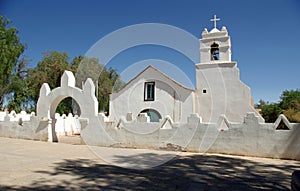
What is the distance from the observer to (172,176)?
566 centimetres

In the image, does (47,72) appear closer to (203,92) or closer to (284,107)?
(203,92)

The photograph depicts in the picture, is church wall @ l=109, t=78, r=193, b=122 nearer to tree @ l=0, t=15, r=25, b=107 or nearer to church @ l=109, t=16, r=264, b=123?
church @ l=109, t=16, r=264, b=123

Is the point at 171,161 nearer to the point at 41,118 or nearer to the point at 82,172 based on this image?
the point at 82,172

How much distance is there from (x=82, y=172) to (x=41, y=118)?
7.97 metres

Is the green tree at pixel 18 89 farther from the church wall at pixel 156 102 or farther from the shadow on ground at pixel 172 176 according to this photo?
the shadow on ground at pixel 172 176

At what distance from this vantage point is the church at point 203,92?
17.6m

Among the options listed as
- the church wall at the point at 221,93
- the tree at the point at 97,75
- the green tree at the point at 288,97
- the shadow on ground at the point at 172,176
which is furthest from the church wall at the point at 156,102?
the green tree at the point at 288,97

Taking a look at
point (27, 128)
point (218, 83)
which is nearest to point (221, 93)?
point (218, 83)

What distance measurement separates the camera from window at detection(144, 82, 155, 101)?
2086cm

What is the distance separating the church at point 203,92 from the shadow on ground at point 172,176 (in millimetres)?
9856

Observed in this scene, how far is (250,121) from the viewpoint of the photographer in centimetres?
874

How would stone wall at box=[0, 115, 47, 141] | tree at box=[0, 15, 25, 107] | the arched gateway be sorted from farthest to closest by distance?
tree at box=[0, 15, 25, 107] → stone wall at box=[0, 115, 47, 141] → the arched gateway

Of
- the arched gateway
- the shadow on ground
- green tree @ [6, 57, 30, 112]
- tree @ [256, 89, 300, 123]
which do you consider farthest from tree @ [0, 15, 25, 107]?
tree @ [256, 89, 300, 123]

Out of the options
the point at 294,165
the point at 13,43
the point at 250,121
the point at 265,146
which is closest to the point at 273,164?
the point at 294,165
